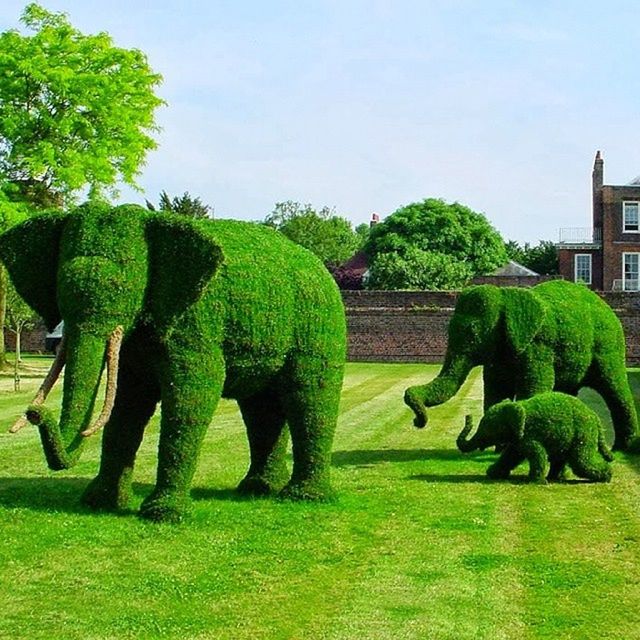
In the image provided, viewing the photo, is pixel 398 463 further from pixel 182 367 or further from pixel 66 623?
pixel 66 623

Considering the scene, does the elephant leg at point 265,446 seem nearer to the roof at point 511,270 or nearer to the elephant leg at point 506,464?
Answer: the elephant leg at point 506,464

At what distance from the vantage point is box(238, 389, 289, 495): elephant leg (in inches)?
448

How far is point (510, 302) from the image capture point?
558 inches

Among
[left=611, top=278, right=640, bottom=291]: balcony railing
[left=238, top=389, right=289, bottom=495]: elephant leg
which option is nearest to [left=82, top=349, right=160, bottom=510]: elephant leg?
[left=238, top=389, right=289, bottom=495]: elephant leg

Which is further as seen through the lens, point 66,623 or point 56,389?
point 56,389

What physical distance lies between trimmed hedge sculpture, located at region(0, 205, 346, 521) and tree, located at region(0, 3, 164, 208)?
21801 millimetres

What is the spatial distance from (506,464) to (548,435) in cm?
87

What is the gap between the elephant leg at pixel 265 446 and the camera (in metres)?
11.4

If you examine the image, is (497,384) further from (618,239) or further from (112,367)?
(618,239)

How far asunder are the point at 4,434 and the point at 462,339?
7.90 meters

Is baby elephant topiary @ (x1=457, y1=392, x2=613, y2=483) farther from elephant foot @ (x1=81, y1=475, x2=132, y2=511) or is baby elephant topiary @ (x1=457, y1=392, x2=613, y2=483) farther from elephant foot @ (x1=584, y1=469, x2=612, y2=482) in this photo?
elephant foot @ (x1=81, y1=475, x2=132, y2=511)

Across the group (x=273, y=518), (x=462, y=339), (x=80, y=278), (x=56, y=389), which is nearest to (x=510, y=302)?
(x=462, y=339)

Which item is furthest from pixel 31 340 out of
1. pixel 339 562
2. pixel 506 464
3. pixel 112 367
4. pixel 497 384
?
pixel 339 562

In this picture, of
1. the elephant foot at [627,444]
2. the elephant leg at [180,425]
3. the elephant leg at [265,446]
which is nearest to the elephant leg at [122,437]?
the elephant leg at [180,425]
